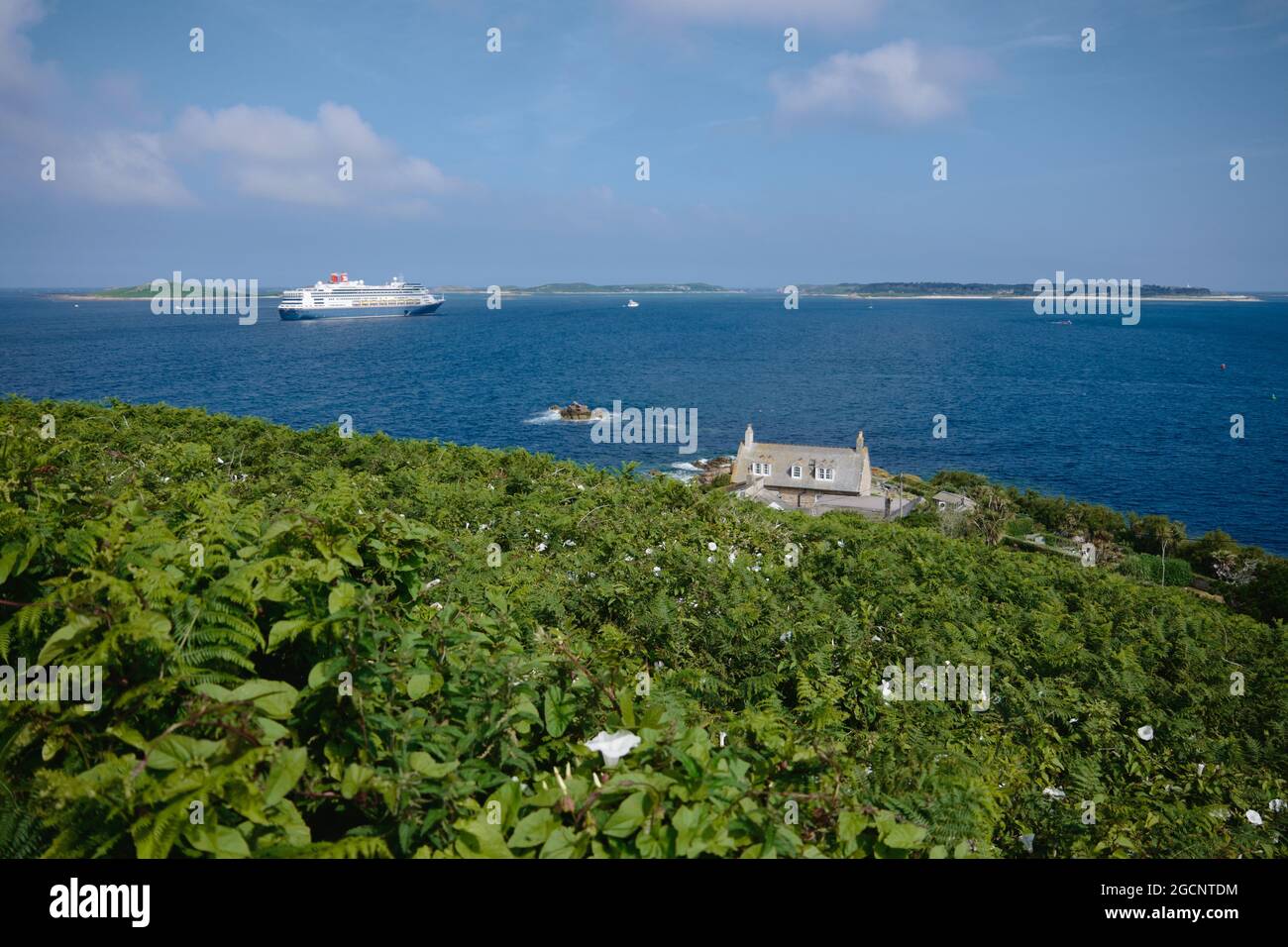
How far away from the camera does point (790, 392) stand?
9419 cm

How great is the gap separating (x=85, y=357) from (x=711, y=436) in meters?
95.1

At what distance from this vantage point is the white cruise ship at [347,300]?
17700 centimetres

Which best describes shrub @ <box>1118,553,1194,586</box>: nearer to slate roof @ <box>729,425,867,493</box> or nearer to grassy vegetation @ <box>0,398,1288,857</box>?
slate roof @ <box>729,425,867,493</box>

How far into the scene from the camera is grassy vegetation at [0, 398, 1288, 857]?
269 centimetres

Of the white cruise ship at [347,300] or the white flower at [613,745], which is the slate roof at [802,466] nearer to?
the white flower at [613,745]

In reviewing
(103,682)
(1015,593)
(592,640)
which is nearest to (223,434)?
(592,640)

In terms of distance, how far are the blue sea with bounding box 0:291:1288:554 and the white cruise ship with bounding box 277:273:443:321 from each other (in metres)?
14.4

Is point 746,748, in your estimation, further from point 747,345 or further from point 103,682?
point 747,345

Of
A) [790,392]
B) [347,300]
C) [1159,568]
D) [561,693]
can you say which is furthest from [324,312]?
[561,693]

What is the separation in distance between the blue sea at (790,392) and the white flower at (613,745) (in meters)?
28.9

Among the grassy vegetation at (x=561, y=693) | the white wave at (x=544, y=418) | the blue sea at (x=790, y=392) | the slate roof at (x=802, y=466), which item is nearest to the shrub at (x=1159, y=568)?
the slate roof at (x=802, y=466)

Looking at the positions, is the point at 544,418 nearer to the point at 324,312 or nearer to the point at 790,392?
the point at 790,392

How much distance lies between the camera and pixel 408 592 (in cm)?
441

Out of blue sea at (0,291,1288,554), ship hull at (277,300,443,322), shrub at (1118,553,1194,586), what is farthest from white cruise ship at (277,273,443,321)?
shrub at (1118,553,1194,586)
